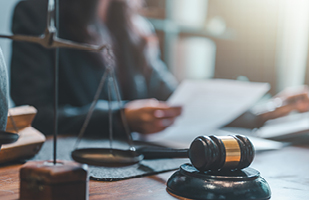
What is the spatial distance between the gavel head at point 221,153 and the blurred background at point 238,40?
207 centimetres

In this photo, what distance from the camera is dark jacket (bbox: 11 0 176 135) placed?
1.03 metres

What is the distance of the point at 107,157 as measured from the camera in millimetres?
551

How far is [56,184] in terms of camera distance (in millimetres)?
310

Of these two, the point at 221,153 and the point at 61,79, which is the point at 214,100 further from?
the point at 61,79

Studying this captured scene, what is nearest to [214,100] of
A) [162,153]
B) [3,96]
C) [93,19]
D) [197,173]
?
[162,153]

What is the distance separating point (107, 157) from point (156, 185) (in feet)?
0.41

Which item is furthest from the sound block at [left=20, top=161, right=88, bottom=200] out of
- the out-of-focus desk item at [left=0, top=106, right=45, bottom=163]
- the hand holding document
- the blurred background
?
the blurred background

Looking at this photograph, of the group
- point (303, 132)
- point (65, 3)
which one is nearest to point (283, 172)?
point (303, 132)

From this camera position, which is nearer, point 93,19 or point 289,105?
point 289,105

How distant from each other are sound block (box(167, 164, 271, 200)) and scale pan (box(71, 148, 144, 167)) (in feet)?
0.41

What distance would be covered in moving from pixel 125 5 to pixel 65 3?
0.40m

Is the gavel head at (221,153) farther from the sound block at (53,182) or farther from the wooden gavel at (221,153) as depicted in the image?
the sound block at (53,182)

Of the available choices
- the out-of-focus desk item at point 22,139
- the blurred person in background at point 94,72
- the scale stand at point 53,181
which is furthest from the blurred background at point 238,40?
the scale stand at point 53,181

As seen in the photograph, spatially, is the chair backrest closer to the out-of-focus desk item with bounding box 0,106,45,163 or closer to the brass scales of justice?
the brass scales of justice
